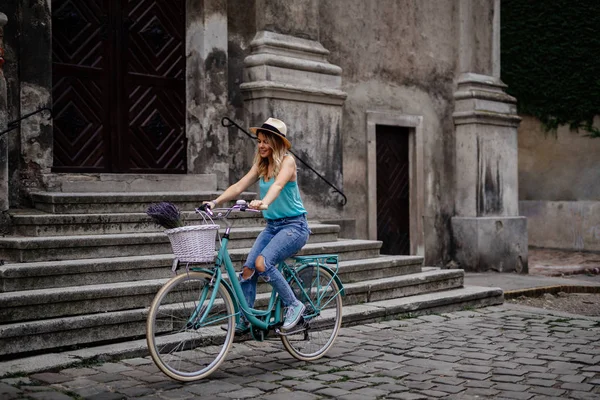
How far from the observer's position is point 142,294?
254 inches

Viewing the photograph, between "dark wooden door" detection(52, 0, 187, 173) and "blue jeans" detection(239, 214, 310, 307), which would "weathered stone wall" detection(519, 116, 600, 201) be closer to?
"dark wooden door" detection(52, 0, 187, 173)

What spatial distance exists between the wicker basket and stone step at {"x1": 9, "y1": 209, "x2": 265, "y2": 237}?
1.90 metres

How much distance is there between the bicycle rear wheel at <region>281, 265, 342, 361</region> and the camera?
5941 millimetres

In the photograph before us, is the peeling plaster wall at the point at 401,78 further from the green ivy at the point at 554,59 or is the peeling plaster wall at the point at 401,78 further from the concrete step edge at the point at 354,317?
the green ivy at the point at 554,59

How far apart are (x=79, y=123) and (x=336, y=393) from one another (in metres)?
5.27

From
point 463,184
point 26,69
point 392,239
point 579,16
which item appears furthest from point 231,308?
point 579,16

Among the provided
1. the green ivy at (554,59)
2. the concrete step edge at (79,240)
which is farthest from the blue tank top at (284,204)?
the green ivy at (554,59)

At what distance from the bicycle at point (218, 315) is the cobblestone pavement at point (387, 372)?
0.51 ft

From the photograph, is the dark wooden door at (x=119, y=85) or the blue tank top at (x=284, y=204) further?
the dark wooden door at (x=119, y=85)

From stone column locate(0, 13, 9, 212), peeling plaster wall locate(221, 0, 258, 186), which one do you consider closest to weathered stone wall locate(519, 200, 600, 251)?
peeling plaster wall locate(221, 0, 258, 186)

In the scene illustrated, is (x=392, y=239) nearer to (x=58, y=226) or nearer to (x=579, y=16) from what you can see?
(x=58, y=226)

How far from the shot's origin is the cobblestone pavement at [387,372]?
16.3ft

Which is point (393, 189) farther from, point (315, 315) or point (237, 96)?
point (315, 315)

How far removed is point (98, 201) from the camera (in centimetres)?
777
